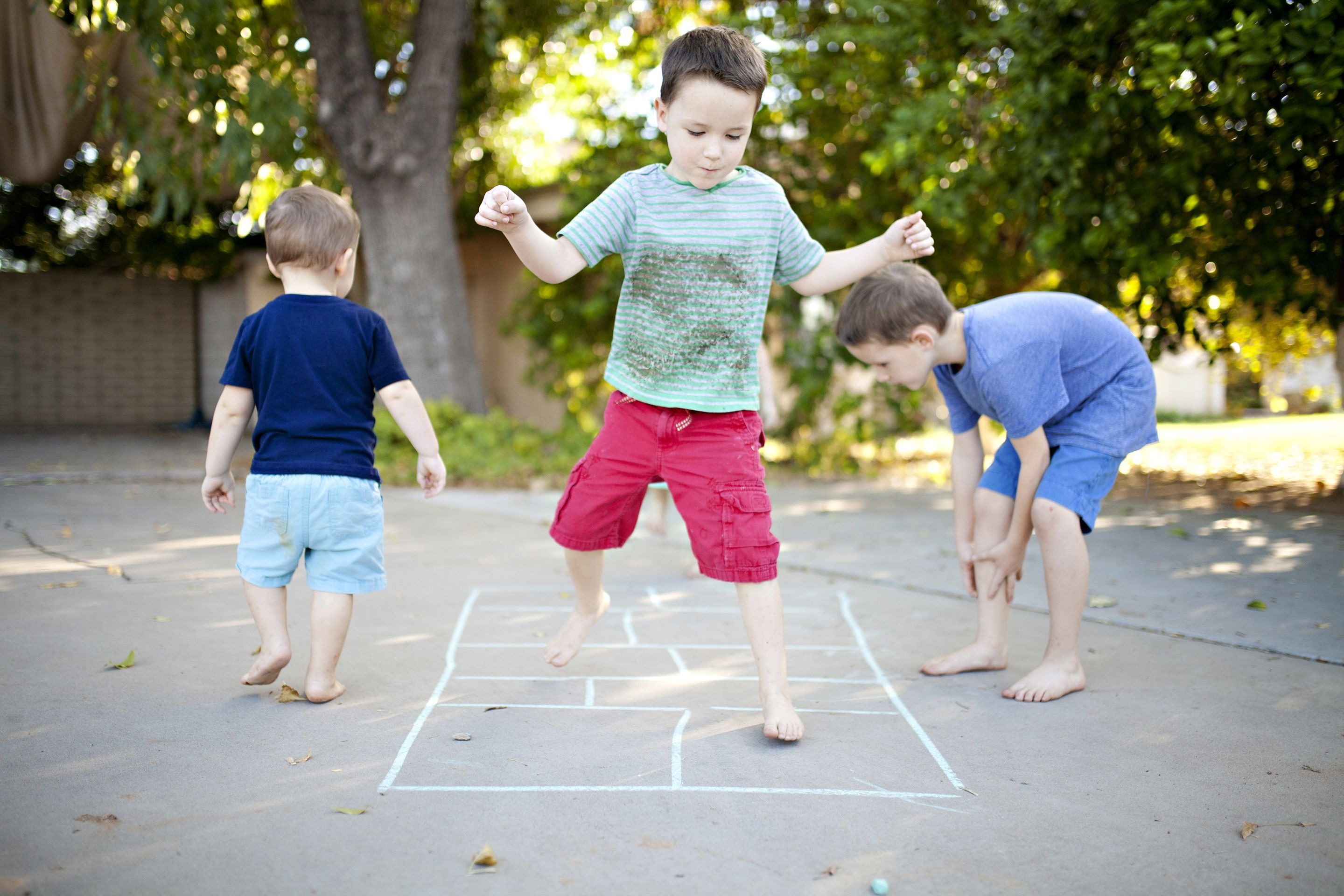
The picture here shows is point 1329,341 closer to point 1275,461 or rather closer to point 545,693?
point 1275,461

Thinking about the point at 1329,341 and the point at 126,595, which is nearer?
the point at 126,595

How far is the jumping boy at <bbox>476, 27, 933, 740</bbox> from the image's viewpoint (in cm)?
229

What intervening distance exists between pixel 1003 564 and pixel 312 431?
1.89 meters

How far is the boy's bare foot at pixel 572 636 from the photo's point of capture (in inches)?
106

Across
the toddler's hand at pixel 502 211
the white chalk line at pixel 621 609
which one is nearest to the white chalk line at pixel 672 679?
the white chalk line at pixel 621 609

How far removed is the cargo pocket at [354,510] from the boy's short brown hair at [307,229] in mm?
567

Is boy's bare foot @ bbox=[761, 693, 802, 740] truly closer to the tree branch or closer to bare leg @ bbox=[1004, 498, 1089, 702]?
bare leg @ bbox=[1004, 498, 1089, 702]

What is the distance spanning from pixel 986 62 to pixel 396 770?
220 inches

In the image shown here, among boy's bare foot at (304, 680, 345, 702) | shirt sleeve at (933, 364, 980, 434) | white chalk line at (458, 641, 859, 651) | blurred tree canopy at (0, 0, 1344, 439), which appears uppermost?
blurred tree canopy at (0, 0, 1344, 439)

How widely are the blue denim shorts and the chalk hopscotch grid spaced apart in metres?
0.69

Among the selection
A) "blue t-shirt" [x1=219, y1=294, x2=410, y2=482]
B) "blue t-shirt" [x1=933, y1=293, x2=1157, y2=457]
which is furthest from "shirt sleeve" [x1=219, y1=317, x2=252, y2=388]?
"blue t-shirt" [x1=933, y1=293, x2=1157, y2=457]

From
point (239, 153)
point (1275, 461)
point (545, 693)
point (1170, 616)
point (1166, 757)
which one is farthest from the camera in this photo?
point (1275, 461)

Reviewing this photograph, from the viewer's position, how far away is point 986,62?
6.04 meters

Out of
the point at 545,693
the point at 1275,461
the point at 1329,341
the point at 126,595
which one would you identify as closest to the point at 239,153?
the point at 126,595
